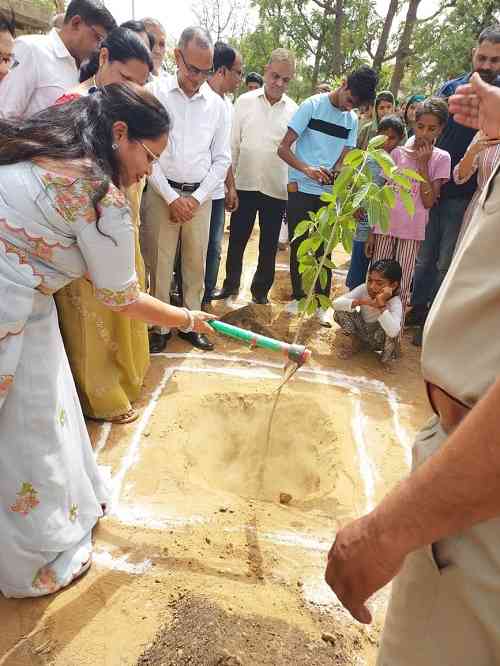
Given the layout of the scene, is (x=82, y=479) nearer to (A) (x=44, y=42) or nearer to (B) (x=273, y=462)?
(B) (x=273, y=462)

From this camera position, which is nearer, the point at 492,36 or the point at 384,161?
the point at 384,161

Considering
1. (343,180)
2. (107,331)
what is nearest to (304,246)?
(343,180)

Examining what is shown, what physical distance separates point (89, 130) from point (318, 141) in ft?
10.7

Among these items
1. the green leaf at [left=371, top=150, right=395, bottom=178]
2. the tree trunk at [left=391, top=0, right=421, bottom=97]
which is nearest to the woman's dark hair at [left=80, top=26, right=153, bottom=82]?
the green leaf at [left=371, top=150, right=395, bottom=178]

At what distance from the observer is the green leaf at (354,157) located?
303 cm

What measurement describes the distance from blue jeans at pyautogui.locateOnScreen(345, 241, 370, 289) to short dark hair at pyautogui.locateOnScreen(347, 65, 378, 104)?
4.49 feet

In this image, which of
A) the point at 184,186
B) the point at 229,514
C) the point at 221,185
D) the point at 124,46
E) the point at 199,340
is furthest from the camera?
the point at 221,185

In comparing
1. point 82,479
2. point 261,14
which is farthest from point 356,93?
point 261,14

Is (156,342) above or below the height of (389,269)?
below

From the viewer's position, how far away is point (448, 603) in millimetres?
869

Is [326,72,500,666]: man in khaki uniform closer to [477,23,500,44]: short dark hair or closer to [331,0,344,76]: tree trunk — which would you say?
[477,23,500,44]: short dark hair

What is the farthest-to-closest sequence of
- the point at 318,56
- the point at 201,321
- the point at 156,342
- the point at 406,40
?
the point at 318,56 < the point at 406,40 < the point at 156,342 < the point at 201,321

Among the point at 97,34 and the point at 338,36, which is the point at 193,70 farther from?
the point at 338,36

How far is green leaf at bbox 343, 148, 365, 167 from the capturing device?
3031 mm
